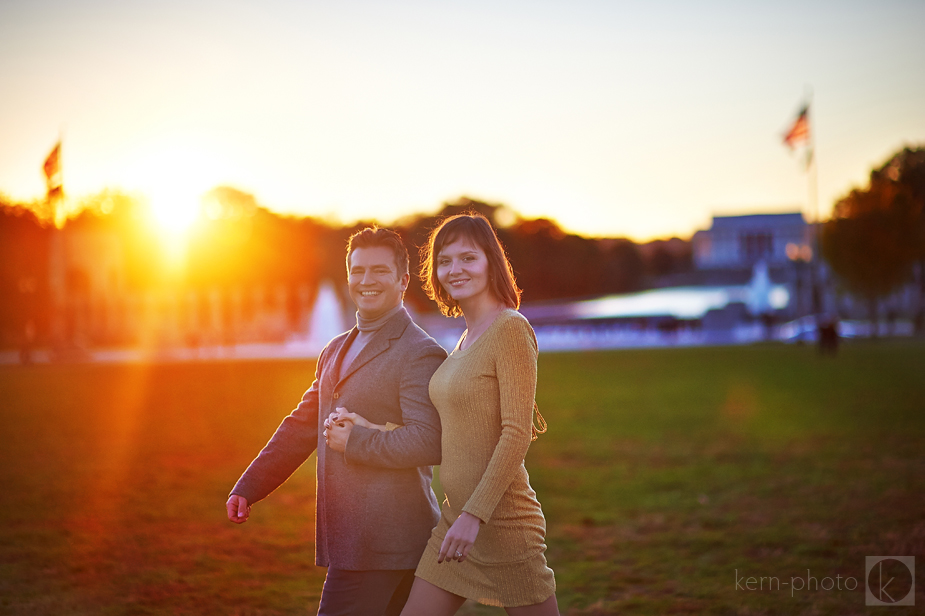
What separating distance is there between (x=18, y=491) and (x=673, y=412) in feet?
35.8

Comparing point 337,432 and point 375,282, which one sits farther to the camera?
point 375,282

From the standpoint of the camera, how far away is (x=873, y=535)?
23.7 ft

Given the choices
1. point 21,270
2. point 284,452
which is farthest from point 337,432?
point 21,270

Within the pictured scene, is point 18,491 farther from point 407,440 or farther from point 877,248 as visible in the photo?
point 877,248

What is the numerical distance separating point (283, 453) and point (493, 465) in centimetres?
115

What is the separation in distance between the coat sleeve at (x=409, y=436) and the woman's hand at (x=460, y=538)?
33cm

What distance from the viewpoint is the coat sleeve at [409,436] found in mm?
3141

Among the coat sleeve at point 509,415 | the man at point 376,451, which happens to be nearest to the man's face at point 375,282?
the man at point 376,451

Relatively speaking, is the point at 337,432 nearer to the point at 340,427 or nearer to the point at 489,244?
the point at 340,427

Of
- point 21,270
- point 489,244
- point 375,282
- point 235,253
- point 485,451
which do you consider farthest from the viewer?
point 235,253

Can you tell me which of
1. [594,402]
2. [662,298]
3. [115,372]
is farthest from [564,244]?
[594,402]

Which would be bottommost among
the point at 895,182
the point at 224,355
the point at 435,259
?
the point at 224,355

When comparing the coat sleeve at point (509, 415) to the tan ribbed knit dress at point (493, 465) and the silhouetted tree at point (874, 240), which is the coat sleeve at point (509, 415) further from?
the silhouetted tree at point (874, 240)

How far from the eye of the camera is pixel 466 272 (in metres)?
3.16
